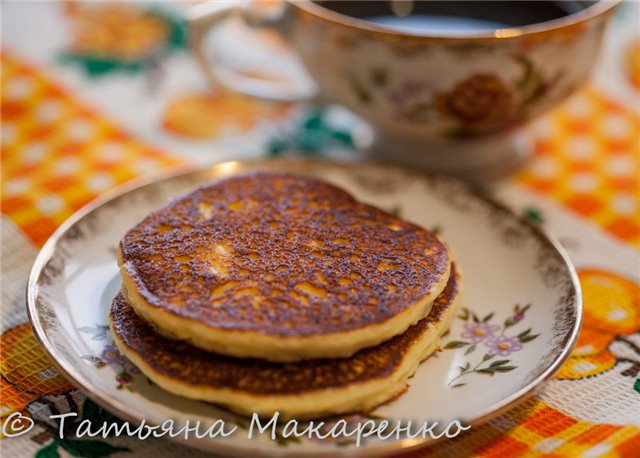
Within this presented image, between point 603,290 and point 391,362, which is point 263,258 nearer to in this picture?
point 391,362

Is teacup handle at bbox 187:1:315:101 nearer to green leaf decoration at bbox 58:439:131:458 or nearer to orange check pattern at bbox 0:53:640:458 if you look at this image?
orange check pattern at bbox 0:53:640:458

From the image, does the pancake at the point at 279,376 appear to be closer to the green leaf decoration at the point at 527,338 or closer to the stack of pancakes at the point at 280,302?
the stack of pancakes at the point at 280,302

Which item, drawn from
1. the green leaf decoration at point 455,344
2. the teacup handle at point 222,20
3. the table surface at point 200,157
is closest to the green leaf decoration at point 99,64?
the table surface at point 200,157

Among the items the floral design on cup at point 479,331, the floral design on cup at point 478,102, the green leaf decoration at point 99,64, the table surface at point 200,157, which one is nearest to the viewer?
the table surface at point 200,157

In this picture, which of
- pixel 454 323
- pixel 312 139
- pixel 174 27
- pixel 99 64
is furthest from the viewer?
pixel 174 27

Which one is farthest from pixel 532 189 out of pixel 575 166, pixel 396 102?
pixel 396 102

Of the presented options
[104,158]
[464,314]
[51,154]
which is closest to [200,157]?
[104,158]

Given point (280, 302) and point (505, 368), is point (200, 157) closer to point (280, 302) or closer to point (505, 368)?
point (280, 302)
